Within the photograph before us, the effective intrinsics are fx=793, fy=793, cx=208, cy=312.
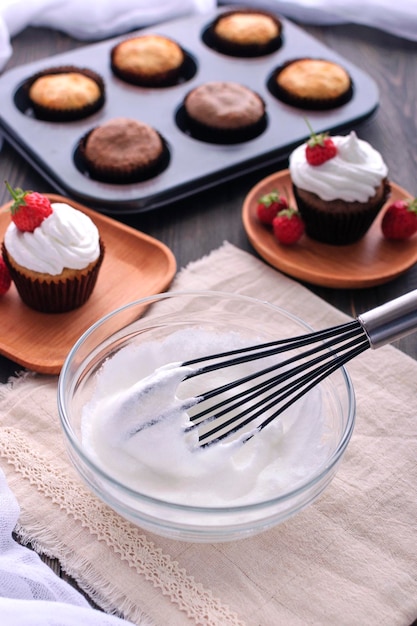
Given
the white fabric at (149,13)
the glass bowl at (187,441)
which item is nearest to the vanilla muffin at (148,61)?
the white fabric at (149,13)

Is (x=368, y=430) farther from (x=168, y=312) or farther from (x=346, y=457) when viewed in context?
(x=168, y=312)

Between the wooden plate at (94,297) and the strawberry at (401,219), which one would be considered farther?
the strawberry at (401,219)

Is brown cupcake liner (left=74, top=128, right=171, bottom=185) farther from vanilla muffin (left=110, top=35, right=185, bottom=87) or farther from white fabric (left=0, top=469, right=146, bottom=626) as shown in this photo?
white fabric (left=0, top=469, right=146, bottom=626)

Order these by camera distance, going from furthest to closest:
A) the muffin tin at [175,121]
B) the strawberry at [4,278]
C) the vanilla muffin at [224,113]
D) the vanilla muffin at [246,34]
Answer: the vanilla muffin at [246,34] → the vanilla muffin at [224,113] → the muffin tin at [175,121] → the strawberry at [4,278]

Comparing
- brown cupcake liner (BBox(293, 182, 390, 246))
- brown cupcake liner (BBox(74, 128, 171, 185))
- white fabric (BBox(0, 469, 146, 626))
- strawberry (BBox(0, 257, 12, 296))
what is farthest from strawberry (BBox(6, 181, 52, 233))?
brown cupcake liner (BBox(293, 182, 390, 246))

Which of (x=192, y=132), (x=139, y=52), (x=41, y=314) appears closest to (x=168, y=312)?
(x=41, y=314)

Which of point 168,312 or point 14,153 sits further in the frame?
point 14,153

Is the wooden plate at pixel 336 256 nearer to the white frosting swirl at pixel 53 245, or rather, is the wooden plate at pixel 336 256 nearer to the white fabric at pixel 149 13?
the white frosting swirl at pixel 53 245
